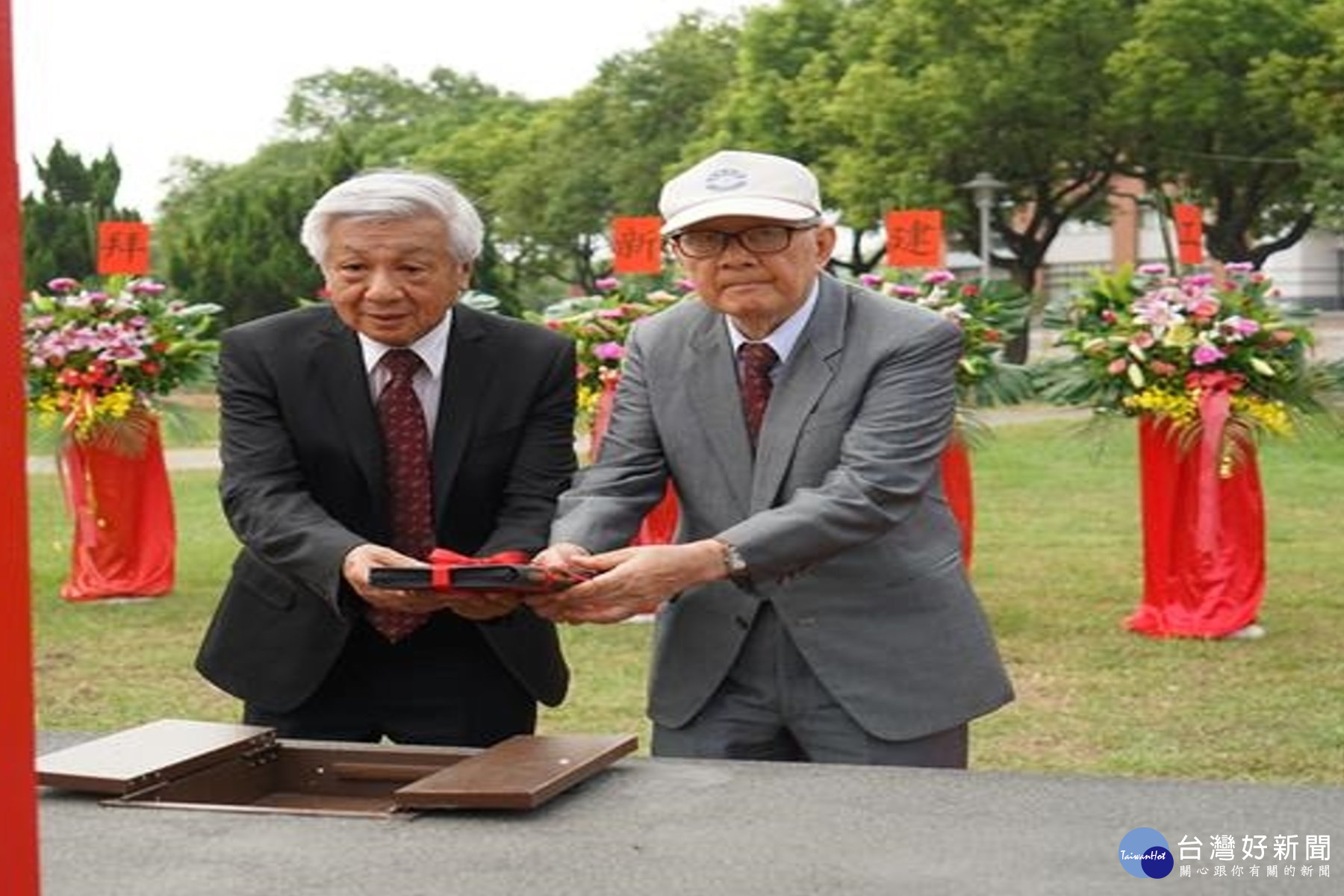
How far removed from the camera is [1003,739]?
18.3ft

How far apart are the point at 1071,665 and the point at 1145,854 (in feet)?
16.3

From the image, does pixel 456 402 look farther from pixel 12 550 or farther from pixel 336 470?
pixel 12 550

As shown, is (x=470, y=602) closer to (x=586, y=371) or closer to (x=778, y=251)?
(x=778, y=251)

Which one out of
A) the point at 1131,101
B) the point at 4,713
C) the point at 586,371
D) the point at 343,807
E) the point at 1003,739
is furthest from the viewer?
the point at 1131,101

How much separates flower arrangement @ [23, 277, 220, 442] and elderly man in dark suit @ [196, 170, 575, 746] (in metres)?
5.47

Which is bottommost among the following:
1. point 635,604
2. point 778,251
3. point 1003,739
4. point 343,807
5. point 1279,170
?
point 1003,739

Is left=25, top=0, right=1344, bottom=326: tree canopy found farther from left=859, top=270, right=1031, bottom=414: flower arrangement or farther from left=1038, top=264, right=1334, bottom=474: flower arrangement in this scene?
left=1038, top=264, right=1334, bottom=474: flower arrangement

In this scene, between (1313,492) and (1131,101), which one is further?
(1131,101)

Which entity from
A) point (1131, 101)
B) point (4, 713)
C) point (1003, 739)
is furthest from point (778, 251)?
point (1131, 101)

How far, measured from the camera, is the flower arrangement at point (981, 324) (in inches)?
287

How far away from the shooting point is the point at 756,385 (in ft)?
8.46

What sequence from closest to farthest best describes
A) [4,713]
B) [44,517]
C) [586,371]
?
1. [4,713]
2. [586,371]
3. [44,517]

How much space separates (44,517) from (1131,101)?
14.3 meters

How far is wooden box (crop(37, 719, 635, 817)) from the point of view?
6.73 ft
